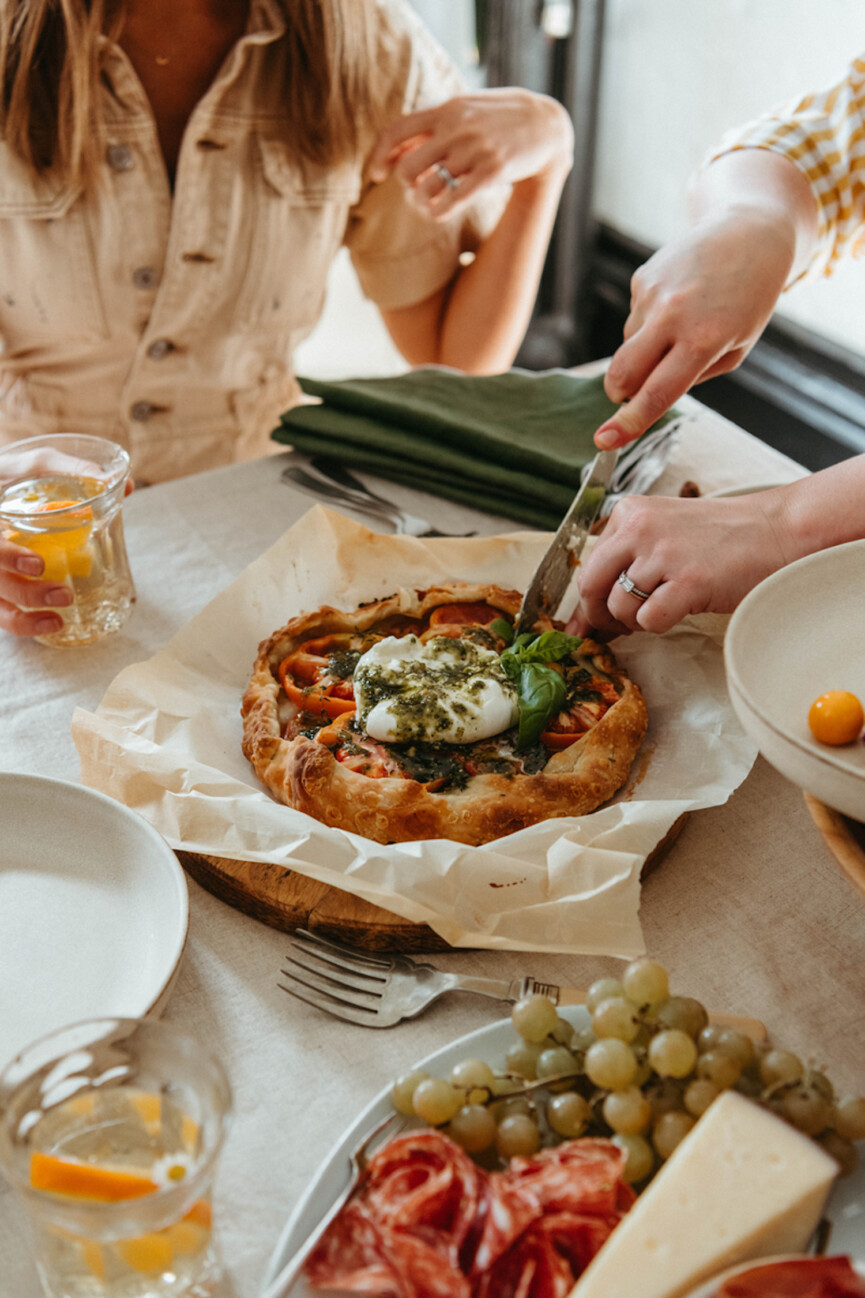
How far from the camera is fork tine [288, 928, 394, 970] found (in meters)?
1.17

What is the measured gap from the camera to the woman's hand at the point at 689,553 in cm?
→ 142

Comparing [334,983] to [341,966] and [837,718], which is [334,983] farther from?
[837,718]

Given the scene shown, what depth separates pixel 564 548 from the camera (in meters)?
1.69

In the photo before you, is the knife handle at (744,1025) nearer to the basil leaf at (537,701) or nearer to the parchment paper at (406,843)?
the parchment paper at (406,843)

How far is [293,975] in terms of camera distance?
1.16 meters

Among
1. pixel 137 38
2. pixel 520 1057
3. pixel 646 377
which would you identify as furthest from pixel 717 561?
pixel 137 38

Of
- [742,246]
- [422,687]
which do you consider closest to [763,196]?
[742,246]

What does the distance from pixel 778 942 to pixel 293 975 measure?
1.84 ft

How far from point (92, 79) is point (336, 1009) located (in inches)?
76.9

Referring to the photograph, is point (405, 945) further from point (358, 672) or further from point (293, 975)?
point (358, 672)

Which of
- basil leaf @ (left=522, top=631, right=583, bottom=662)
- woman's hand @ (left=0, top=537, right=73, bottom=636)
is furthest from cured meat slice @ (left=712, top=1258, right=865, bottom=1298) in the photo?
woman's hand @ (left=0, top=537, right=73, bottom=636)

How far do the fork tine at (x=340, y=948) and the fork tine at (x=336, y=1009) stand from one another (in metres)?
0.06

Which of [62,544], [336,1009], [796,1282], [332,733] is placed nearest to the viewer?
[796,1282]

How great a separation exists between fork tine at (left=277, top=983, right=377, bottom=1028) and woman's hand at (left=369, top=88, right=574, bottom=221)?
1782 mm
